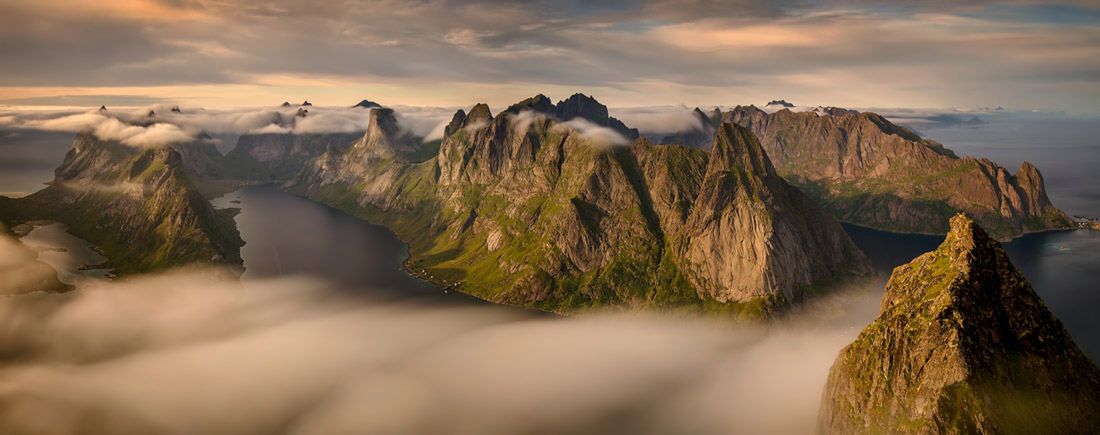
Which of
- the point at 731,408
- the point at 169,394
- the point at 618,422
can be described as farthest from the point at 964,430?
the point at 169,394

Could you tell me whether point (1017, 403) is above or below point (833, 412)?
above

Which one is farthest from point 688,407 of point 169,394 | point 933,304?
point 169,394

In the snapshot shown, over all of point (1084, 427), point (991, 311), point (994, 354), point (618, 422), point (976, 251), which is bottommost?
point (618, 422)

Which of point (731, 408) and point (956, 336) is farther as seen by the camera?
point (731, 408)

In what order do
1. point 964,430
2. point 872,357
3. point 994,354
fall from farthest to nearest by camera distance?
point 872,357 → point 994,354 → point 964,430

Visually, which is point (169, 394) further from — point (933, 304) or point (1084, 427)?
point (1084, 427)

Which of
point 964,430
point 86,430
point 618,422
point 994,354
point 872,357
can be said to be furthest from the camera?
point 618,422
